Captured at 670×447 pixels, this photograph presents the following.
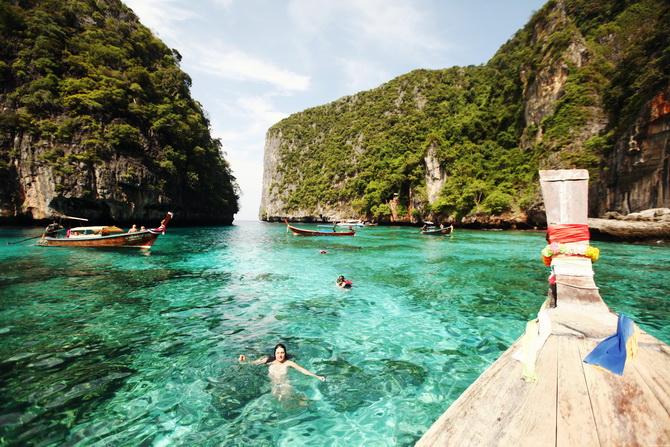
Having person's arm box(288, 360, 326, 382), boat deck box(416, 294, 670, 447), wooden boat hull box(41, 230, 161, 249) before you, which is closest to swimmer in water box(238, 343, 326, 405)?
person's arm box(288, 360, 326, 382)

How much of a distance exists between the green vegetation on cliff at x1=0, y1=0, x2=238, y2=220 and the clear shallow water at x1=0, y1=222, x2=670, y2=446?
27836 millimetres

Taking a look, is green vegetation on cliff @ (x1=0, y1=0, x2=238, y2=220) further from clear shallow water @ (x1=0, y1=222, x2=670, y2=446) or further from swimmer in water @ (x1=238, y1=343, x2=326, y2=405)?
swimmer in water @ (x1=238, y1=343, x2=326, y2=405)

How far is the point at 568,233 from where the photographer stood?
153 inches

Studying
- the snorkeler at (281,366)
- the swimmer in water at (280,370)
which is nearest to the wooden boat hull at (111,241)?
the swimmer in water at (280,370)

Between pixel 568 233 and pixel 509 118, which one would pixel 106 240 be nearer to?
pixel 568 233

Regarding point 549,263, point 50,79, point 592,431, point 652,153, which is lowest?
point 592,431

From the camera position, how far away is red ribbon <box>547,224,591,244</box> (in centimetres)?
386

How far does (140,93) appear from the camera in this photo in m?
37.6

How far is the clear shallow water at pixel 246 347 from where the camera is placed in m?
3.30

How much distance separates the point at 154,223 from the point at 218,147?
99.2 feet

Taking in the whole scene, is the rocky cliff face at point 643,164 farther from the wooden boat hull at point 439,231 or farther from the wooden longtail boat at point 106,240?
the wooden longtail boat at point 106,240

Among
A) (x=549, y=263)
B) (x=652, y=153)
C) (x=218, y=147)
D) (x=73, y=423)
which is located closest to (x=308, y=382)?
(x=73, y=423)

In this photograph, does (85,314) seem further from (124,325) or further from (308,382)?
(308,382)

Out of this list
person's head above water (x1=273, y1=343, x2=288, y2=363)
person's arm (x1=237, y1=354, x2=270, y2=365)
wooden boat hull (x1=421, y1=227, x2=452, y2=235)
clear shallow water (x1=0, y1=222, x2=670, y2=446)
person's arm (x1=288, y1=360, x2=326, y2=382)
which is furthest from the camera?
wooden boat hull (x1=421, y1=227, x2=452, y2=235)
